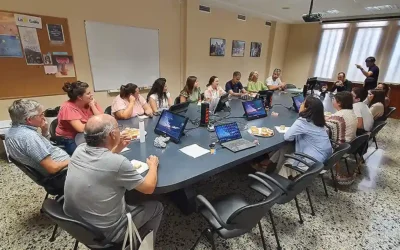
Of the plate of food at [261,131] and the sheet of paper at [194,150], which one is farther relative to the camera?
the plate of food at [261,131]

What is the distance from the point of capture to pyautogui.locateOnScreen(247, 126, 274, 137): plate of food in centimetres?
204

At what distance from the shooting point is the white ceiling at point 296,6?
4.30 metres

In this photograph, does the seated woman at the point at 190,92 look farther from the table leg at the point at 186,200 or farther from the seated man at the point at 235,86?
the table leg at the point at 186,200

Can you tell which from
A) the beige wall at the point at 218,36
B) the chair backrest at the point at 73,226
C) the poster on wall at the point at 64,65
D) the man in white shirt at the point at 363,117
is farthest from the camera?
the beige wall at the point at 218,36

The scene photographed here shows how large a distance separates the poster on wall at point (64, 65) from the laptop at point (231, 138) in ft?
9.23

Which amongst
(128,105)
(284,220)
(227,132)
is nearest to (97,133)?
(227,132)

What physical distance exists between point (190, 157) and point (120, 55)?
10.1 feet

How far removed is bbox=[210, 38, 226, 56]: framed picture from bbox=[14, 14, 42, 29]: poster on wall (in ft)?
11.6

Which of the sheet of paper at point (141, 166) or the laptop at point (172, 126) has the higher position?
the laptop at point (172, 126)

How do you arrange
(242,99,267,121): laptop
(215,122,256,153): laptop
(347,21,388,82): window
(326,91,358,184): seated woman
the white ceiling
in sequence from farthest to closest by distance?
(347,21,388,82): window
the white ceiling
(242,99,267,121): laptop
(326,91,358,184): seated woman
(215,122,256,153): laptop

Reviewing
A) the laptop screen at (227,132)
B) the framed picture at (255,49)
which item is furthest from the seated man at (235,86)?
the framed picture at (255,49)

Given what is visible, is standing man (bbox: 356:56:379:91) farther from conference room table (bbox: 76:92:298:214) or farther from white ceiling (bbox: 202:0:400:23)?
conference room table (bbox: 76:92:298:214)

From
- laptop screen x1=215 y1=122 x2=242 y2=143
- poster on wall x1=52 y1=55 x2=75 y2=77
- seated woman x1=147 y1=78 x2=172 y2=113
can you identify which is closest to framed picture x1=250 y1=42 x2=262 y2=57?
seated woman x1=147 y1=78 x2=172 y2=113

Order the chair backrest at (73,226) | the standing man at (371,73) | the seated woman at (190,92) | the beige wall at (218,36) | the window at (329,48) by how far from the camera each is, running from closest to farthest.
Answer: the chair backrest at (73,226) < the seated woman at (190,92) < the beige wall at (218,36) < the standing man at (371,73) < the window at (329,48)
